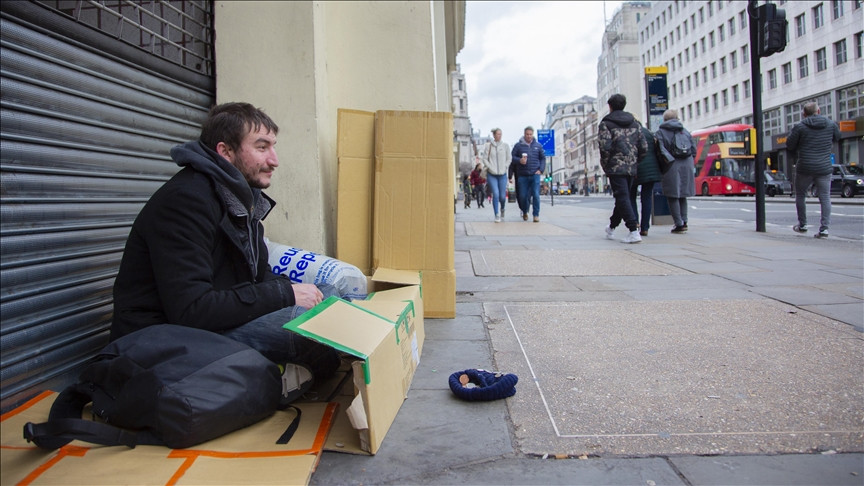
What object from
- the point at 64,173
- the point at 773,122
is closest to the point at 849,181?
the point at 64,173

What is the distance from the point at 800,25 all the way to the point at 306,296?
157 feet

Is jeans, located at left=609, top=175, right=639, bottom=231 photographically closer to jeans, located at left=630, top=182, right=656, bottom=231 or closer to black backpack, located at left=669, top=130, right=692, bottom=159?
jeans, located at left=630, top=182, right=656, bottom=231

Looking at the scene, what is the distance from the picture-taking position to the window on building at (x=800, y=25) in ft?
130

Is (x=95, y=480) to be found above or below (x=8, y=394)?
below

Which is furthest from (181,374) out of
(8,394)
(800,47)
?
(800,47)

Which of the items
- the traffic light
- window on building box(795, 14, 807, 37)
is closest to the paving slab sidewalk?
the traffic light

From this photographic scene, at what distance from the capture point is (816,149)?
8.77 metres

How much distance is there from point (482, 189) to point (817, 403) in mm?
26129

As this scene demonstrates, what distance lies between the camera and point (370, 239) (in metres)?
4.21

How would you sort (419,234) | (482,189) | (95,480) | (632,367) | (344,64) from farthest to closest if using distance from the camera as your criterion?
(482,189), (344,64), (419,234), (632,367), (95,480)

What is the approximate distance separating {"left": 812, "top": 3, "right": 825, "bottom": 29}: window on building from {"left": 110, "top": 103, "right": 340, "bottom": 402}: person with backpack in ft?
145

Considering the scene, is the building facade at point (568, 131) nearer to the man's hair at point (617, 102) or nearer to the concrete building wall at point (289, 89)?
the man's hair at point (617, 102)

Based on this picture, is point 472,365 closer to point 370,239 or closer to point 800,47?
point 370,239

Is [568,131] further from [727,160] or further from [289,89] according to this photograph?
[289,89]
